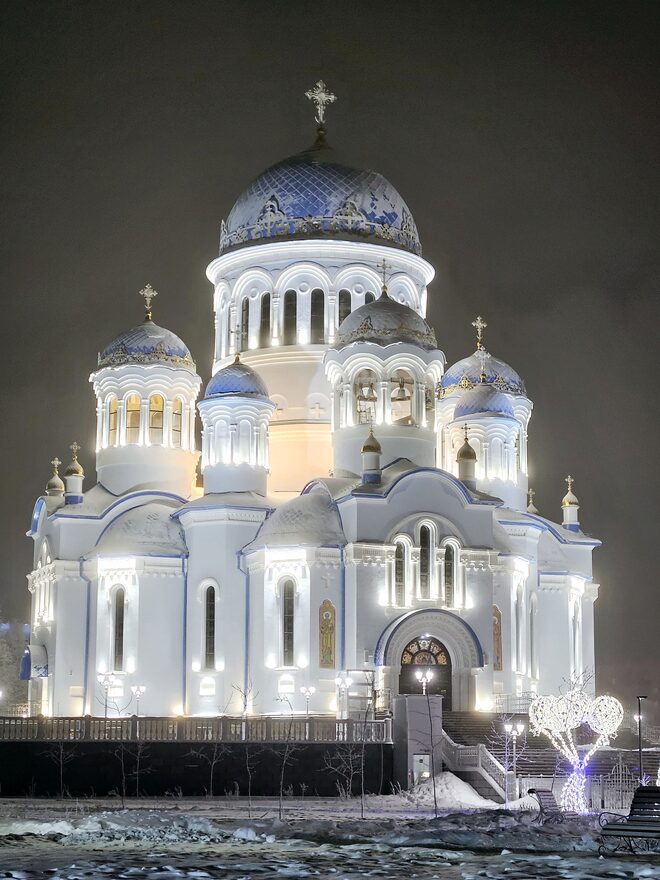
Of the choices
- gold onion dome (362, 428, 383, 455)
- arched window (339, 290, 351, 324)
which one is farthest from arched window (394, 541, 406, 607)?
arched window (339, 290, 351, 324)

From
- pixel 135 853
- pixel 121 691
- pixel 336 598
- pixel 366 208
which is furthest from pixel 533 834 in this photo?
pixel 366 208

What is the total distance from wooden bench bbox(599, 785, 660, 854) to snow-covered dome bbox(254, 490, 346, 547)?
20791 millimetres

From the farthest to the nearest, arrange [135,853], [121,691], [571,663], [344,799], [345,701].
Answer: [571,663] < [121,691] < [345,701] < [344,799] < [135,853]

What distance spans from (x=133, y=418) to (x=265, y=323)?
5162mm

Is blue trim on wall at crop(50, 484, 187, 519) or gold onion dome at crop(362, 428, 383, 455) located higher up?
gold onion dome at crop(362, 428, 383, 455)

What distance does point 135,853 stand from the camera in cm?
2175

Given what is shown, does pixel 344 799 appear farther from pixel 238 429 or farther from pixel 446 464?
pixel 446 464

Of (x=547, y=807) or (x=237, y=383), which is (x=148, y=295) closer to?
(x=237, y=383)

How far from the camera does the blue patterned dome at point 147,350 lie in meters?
48.9

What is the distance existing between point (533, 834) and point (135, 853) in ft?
19.0

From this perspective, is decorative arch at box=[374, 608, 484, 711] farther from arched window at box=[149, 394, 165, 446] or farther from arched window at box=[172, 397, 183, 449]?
arched window at box=[149, 394, 165, 446]

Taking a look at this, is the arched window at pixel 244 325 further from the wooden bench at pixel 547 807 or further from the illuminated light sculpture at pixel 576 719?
the wooden bench at pixel 547 807

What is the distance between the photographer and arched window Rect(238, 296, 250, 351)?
5053cm

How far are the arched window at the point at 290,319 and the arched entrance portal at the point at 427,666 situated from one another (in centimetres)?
1173
